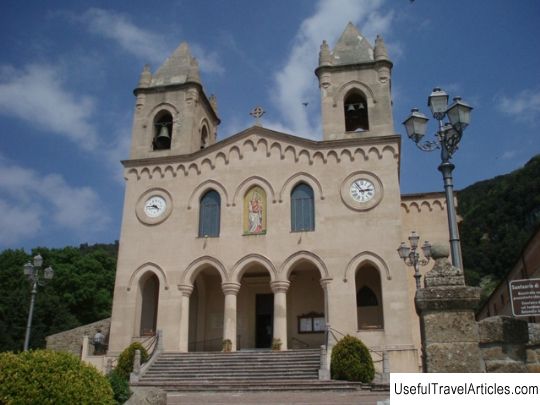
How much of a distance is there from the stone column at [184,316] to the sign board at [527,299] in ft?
54.0

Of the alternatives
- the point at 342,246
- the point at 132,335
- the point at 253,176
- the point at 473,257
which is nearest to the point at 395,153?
the point at 342,246

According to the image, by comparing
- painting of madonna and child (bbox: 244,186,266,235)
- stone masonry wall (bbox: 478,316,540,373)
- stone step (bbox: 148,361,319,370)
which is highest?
painting of madonna and child (bbox: 244,186,266,235)

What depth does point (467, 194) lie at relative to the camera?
94.2 m

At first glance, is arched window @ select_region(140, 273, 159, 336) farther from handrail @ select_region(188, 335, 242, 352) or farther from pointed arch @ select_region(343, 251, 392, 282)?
pointed arch @ select_region(343, 251, 392, 282)

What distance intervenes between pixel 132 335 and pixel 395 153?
1439cm

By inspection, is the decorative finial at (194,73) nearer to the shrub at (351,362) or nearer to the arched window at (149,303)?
the arched window at (149,303)

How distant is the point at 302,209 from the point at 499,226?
54.2 metres

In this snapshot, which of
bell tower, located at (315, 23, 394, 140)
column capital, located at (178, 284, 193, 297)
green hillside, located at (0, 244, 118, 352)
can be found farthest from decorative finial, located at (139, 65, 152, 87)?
green hillside, located at (0, 244, 118, 352)

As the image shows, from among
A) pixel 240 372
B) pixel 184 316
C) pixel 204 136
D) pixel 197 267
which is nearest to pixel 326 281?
pixel 240 372

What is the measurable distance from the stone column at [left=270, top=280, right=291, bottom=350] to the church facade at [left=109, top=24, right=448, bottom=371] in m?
0.05

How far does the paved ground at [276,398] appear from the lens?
14.7m

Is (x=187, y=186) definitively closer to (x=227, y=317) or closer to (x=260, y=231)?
(x=260, y=231)

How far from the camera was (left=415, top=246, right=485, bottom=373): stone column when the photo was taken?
756cm

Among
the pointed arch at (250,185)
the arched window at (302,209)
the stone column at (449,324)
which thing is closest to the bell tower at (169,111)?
the pointed arch at (250,185)
